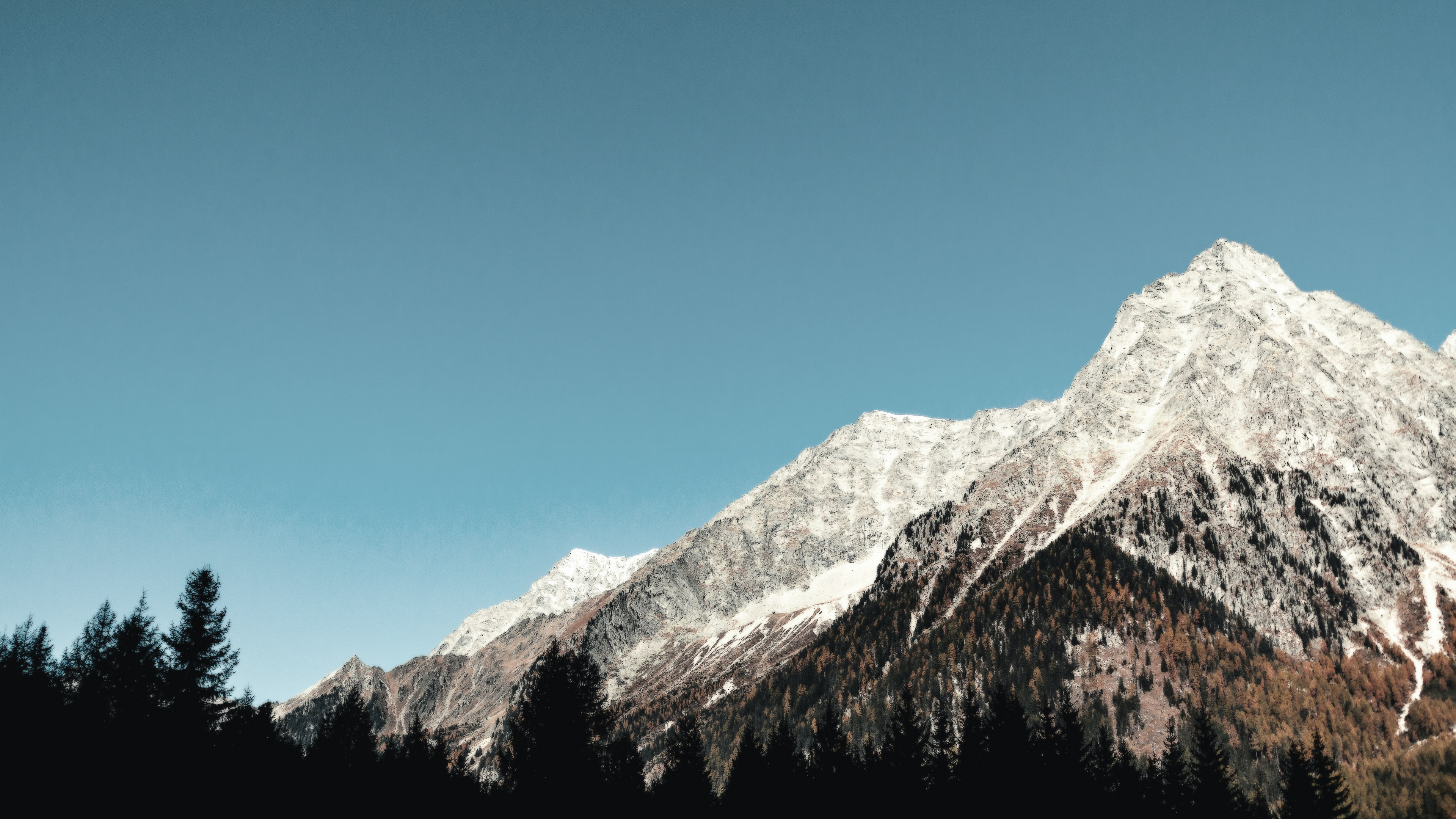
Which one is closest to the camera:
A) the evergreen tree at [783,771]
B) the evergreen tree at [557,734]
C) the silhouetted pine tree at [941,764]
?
the evergreen tree at [557,734]

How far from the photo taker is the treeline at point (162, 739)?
31250 millimetres

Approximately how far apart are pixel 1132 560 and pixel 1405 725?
198 ft

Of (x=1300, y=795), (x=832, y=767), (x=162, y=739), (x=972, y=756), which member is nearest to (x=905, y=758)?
(x=972, y=756)

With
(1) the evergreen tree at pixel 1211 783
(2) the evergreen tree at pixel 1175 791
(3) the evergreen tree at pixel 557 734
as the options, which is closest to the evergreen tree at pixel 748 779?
(3) the evergreen tree at pixel 557 734

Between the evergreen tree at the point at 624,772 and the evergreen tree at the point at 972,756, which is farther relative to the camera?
the evergreen tree at the point at 972,756

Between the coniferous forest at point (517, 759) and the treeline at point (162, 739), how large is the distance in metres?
0.09

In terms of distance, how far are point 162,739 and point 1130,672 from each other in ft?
530

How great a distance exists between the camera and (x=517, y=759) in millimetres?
48062

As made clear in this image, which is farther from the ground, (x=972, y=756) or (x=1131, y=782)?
(x=972, y=756)

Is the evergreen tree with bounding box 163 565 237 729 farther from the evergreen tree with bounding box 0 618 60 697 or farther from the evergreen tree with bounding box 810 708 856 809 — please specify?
the evergreen tree with bounding box 810 708 856 809

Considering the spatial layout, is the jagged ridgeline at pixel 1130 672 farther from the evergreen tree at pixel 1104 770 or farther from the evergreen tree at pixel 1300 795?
the evergreen tree at pixel 1300 795

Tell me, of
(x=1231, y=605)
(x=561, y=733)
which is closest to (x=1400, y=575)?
(x=1231, y=605)

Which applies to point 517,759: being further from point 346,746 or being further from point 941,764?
point 941,764

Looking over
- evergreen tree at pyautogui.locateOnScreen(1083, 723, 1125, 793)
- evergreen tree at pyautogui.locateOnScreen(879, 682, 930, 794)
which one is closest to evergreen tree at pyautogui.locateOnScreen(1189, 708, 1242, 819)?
evergreen tree at pyautogui.locateOnScreen(1083, 723, 1125, 793)
